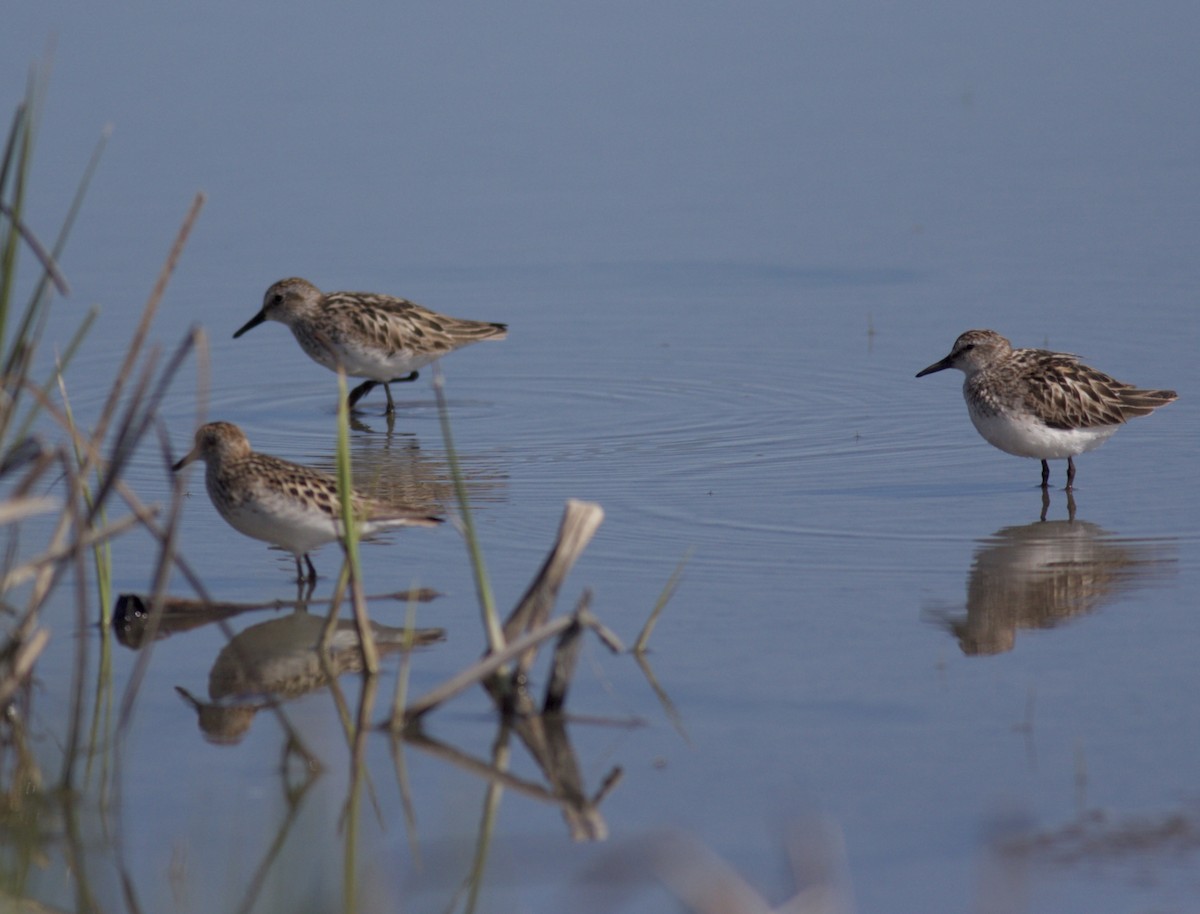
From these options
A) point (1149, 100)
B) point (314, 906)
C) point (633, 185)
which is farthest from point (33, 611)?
point (1149, 100)

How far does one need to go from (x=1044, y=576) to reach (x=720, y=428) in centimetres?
333

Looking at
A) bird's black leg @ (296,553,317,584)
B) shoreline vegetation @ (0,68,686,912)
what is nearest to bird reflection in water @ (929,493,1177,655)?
shoreline vegetation @ (0,68,686,912)

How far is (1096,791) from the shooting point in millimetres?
5703

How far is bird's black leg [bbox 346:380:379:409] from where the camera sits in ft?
42.1

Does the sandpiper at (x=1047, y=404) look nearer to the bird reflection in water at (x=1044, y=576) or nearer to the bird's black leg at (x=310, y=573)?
the bird reflection in water at (x=1044, y=576)

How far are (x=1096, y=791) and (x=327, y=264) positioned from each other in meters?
11.1

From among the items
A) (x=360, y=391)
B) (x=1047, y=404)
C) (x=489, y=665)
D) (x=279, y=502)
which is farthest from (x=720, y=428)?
(x=489, y=665)

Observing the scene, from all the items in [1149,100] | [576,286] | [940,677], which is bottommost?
[940,677]

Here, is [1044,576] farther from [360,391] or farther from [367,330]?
[360,391]

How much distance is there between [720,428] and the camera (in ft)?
36.9

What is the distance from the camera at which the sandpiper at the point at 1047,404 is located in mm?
9992

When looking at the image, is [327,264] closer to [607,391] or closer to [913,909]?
[607,391]

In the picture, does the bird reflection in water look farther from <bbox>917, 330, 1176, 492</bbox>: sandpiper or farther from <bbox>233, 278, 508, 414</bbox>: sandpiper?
<bbox>233, 278, 508, 414</bbox>: sandpiper

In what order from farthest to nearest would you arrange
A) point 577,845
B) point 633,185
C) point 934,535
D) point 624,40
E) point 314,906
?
point 624,40 < point 633,185 < point 934,535 < point 577,845 < point 314,906
